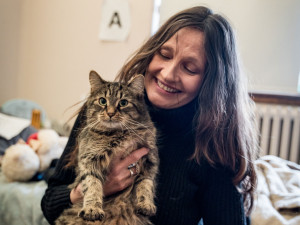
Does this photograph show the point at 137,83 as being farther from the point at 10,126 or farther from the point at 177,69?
the point at 10,126

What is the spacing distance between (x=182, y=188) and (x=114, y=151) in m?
0.37

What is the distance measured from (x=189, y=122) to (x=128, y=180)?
48 centimetres

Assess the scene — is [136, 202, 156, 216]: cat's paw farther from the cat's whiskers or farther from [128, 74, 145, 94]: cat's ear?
[128, 74, 145, 94]: cat's ear

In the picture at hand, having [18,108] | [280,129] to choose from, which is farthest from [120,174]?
[280,129]

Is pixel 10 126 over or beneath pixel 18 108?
beneath

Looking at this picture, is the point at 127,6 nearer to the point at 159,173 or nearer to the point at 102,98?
the point at 102,98

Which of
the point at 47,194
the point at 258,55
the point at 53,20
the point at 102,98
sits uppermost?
the point at 53,20

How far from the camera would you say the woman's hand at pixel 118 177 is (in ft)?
3.45

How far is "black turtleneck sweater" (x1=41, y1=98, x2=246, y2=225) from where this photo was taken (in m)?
1.10

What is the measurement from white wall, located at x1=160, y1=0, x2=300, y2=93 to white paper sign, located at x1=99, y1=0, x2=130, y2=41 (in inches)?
18.0

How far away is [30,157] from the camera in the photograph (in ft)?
5.96

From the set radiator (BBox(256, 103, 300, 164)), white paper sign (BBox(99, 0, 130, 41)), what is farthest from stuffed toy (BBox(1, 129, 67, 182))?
radiator (BBox(256, 103, 300, 164))

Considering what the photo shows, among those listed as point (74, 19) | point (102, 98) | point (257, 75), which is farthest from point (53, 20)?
point (257, 75)

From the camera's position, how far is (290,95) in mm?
2742
